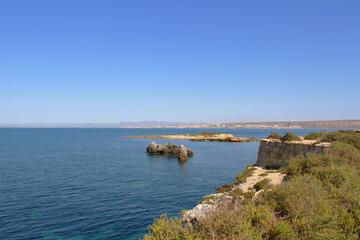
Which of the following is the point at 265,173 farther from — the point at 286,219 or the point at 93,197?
the point at 93,197

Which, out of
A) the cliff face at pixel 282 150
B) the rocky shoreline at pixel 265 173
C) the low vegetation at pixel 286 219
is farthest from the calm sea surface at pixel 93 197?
the low vegetation at pixel 286 219

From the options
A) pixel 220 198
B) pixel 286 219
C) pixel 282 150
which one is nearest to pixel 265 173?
pixel 282 150

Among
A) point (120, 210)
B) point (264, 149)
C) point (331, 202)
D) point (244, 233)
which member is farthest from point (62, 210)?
point (264, 149)

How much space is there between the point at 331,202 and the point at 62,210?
19347 millimetres

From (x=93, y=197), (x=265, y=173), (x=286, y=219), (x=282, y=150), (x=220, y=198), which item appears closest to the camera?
(x=286, y=219)

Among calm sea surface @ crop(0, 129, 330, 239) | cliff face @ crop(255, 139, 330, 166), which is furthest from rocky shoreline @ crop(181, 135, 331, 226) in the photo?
calm sea surface @ crop(0, 129, 330, 239)

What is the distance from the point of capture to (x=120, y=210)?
65.6 feet

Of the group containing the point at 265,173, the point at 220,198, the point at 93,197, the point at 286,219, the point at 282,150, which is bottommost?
the point at 93,197

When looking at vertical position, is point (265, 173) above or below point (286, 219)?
below

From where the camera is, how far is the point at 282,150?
31.4 meters

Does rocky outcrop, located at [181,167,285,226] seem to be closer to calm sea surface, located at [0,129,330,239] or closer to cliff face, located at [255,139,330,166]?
calm sea surface, located at [0,129,330,239]

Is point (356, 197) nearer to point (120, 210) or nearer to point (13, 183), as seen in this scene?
point (120, 210)

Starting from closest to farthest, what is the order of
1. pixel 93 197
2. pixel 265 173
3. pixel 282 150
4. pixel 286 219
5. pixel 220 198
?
pixel 286 219, pixel 220 198, pixel 93 197, pixel 265 173, pixel 282 150

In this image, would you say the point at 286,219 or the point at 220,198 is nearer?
the point at 286,219
